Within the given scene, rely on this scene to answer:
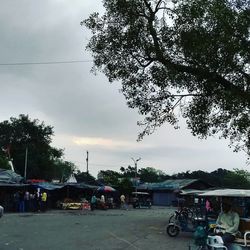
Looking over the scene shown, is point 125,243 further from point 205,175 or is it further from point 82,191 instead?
point 205,175

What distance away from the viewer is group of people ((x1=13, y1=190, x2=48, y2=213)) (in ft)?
132

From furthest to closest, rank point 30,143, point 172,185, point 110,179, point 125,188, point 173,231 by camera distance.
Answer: point 30,143 → point 110,179 → point 172,185 → point 125,188 → point 173,231

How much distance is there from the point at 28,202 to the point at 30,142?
179ft

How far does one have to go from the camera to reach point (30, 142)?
3725 inches

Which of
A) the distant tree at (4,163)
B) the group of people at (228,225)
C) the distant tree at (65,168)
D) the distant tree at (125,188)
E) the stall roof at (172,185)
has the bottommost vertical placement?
the group of people at (228,225)

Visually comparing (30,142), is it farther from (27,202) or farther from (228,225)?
(228,225)

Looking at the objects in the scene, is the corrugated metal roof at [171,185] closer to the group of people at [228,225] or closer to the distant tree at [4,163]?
the distant tree at [4,163]

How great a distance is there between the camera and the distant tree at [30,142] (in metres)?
89.2

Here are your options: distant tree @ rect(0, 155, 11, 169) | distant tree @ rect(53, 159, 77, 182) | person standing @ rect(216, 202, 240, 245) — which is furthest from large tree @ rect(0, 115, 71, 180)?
→ person standing @ rect(216, 202, 240, 245)

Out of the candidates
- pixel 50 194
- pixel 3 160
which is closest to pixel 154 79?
pixel 50 194

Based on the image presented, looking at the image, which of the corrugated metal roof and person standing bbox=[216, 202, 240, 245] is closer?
person standing bbox=[216, 202, 240, 245]

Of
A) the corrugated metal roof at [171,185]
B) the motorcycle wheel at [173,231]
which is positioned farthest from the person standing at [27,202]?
the corrugated metal roof at [171,185]

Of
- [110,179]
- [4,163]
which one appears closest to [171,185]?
[110,179]

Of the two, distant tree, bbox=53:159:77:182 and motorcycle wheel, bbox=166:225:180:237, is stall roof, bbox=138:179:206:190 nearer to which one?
distant tree, bbox=53:159:77:182
